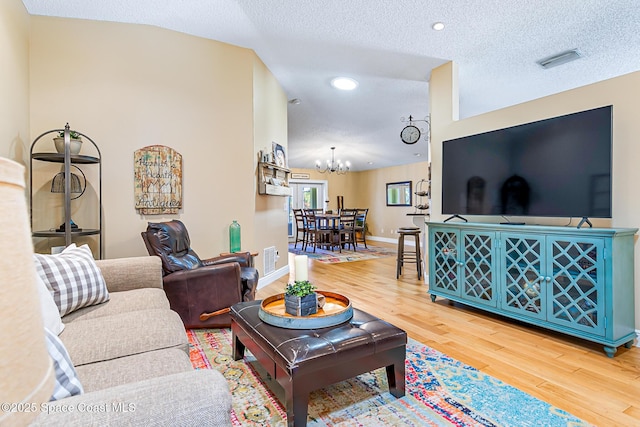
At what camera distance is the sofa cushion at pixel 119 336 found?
1.35m

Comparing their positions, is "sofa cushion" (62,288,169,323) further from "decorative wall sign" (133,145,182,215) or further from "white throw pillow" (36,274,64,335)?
"decorative wall sign" (133,145,182,215)

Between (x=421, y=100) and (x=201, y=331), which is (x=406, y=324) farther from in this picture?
(x=421, y=100)

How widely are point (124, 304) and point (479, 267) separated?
9.48 feet

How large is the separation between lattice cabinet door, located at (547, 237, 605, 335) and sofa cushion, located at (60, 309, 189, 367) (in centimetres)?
261

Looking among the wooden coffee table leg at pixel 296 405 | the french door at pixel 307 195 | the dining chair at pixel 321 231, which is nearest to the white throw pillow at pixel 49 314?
the wooden coffee table leg at pixel 296 405

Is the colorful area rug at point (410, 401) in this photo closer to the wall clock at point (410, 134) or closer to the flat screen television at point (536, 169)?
the flat screen television at point (536, 169)

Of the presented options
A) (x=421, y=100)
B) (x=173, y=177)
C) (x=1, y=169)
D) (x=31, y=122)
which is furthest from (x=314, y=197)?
(x=1, y=169)

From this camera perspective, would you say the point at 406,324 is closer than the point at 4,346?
No

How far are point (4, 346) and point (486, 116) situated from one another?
12.8 feet

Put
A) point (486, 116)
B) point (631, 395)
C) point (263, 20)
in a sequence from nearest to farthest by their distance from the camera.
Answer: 1. point (631, 395)
2. point (263, 20)
3. point (486, 116)

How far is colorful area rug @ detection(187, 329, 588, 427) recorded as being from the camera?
1.61m

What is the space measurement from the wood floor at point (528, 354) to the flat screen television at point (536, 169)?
0.99 meters

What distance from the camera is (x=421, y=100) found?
5164 millimetres

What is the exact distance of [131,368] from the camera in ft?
4.06
